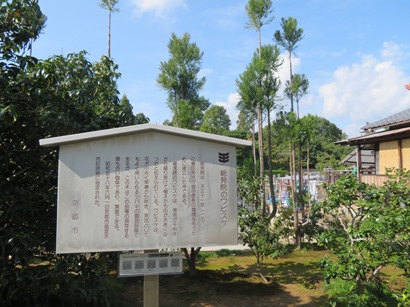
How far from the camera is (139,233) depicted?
3.65 metres

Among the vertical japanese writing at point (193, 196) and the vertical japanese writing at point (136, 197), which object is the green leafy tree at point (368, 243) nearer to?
the vertical japanese writing at point (193, 196)

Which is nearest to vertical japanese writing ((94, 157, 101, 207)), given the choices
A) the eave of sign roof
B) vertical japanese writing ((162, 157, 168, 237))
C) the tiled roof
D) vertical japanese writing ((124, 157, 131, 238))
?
vertical japanese writing ((124, 157, 131, 238))

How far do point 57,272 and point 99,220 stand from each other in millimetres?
1040

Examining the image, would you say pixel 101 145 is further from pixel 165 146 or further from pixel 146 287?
pixel 146 287

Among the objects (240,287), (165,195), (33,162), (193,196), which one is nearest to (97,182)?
(165,195)

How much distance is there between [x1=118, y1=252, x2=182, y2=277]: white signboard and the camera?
3738 millimetres

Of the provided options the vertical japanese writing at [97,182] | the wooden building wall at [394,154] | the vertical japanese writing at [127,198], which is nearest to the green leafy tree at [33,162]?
the vertical japanese writing at [97,182]

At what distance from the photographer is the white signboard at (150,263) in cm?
374

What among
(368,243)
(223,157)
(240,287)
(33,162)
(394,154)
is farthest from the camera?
(394,154)

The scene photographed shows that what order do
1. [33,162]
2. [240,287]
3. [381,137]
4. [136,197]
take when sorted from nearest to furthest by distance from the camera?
1. [136,197]
2. [33,162]
3. [240,287]
4. [381,137]

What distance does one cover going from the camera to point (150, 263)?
382 cm

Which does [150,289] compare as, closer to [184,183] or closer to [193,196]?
[193,196]

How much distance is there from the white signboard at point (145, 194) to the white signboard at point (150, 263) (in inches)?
8.1

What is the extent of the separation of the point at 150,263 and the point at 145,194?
0.84 metres
